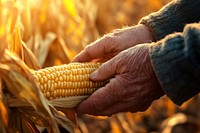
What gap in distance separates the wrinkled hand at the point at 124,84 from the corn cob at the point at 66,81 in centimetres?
6

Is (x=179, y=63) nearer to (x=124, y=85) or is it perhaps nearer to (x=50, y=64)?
(x=124, y=85)

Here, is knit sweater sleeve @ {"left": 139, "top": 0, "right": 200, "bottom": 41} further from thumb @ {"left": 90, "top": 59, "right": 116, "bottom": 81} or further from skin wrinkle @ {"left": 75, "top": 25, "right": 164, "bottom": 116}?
thumb @ {"left": 90, "top": 59, "right": 116, "bottom": 81}

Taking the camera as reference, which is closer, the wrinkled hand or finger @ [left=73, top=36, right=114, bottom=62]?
the wrinkled hand

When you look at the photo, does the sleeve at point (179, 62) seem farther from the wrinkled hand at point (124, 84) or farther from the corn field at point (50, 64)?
the corn field at point (50, 64)

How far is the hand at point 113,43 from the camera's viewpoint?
10.0 feet

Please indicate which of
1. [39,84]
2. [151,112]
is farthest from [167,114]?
[39,84]

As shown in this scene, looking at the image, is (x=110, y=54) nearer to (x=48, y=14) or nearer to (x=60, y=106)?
(x=60, y=106)

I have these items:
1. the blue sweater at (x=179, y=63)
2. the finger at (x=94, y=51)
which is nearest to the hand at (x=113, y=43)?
the finger at (x=94, y=51)

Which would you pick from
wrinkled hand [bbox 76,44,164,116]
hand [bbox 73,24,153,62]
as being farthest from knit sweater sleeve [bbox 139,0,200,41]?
wrinkled hand [bbox 76,44,164,116]

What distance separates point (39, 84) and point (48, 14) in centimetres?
202

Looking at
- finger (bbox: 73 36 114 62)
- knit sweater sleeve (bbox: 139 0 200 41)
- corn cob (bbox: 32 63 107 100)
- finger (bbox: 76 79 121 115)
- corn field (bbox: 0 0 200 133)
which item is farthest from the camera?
knit sweater sleeve (bbox: 139 0 200 41)

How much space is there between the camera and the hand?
305 cm

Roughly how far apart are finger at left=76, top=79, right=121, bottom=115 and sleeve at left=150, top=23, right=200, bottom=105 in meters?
0.30

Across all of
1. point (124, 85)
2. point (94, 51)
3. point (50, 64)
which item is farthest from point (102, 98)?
point (50, 64)
